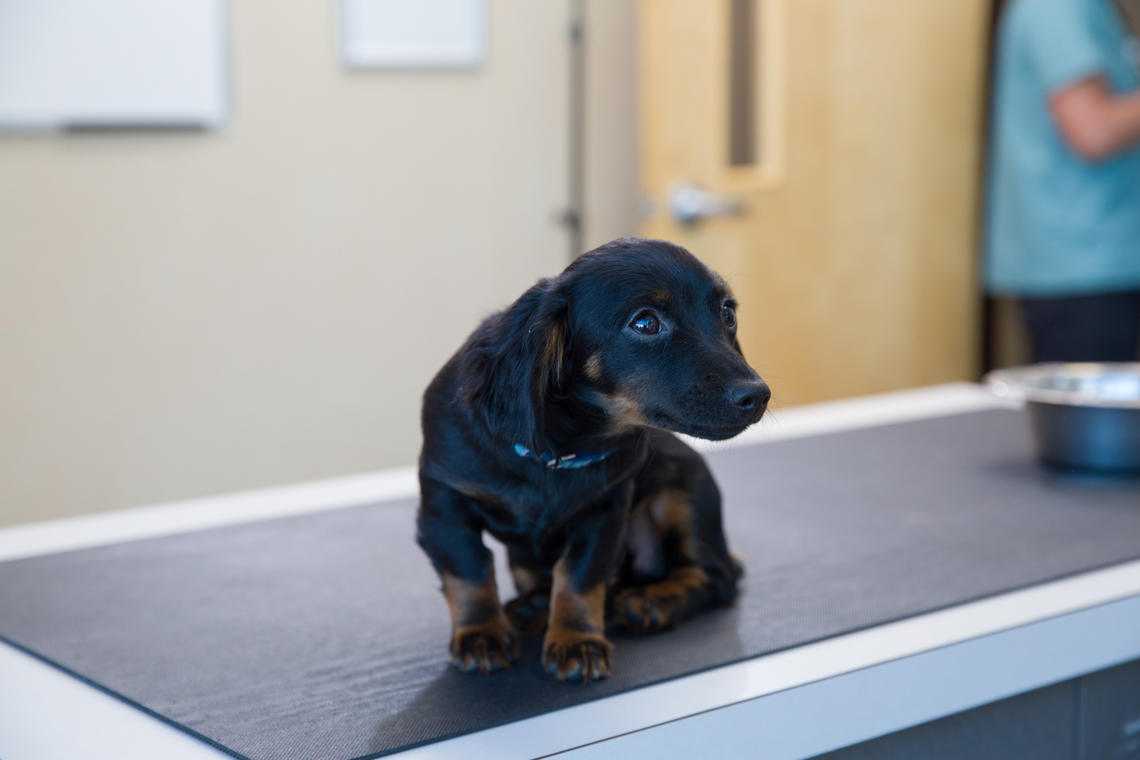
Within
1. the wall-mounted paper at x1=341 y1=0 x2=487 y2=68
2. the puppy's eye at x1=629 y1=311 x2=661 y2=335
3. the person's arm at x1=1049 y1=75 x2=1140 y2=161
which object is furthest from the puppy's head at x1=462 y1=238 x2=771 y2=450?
the wall-mounted paper at x1=341 y1=0 x2=487 y2=68

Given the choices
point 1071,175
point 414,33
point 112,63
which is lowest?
point 1071,175

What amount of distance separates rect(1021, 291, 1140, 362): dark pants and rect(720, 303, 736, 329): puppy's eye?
207cm

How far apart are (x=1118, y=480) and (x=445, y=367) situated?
101 cm

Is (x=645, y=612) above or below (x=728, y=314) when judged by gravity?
below

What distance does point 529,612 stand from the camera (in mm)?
1068

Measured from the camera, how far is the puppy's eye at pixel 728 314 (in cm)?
97

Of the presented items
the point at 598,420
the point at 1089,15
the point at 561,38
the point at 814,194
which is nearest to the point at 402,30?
the point at 561,38

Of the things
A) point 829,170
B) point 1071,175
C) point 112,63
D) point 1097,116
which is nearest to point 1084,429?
point 1097,116

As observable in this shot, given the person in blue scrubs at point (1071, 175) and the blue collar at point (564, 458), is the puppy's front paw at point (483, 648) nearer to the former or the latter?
the blue collar at point (564, 458)

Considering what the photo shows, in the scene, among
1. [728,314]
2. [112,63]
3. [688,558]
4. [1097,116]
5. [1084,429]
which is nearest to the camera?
[728,314]

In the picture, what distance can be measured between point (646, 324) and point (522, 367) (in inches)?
4.0

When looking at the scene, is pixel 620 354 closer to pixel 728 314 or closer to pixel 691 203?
pixel 728 314

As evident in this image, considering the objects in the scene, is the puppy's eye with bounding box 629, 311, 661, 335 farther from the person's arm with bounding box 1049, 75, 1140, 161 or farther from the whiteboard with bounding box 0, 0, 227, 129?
the whiteboard with bounding box 0, 0, 227, 129

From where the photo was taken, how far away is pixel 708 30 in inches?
114
